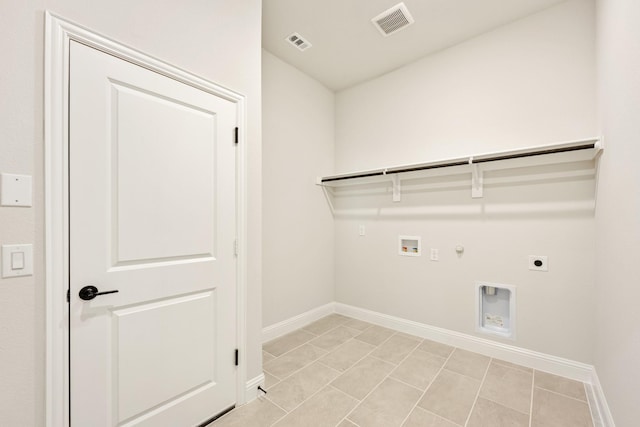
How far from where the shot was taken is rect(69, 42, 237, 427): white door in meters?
1.25

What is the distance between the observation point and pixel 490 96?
2.50 metres

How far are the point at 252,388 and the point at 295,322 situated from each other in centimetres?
119

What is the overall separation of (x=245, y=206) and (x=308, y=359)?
1554mm

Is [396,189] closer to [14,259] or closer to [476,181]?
[476,181]

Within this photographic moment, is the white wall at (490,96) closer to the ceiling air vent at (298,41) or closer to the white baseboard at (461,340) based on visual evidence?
the ceiling air vent at (298,41)

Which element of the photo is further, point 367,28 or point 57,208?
point 367,28

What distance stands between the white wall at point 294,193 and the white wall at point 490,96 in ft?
1.98

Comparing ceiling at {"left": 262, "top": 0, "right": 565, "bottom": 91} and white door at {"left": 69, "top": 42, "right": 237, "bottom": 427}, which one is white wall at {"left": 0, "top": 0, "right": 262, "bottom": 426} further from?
ceiling at {"left": 262, "top": 0, "right": 565, "bottom": 91}

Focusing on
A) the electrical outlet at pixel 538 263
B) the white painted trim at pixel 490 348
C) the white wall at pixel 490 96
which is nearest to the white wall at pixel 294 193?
the white wall at pixel 490 96

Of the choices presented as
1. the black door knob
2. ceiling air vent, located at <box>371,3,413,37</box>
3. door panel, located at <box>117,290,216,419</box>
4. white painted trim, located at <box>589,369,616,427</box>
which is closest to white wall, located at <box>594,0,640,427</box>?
white painted trim, located at <box>589,369,616,427</box>

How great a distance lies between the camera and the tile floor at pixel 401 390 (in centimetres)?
170

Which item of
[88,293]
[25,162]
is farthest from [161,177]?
Result: [88,293]

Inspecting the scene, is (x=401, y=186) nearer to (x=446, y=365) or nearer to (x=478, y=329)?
(x=478, y=329)

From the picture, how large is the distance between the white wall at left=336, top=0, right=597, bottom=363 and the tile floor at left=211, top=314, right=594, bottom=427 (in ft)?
1.15
